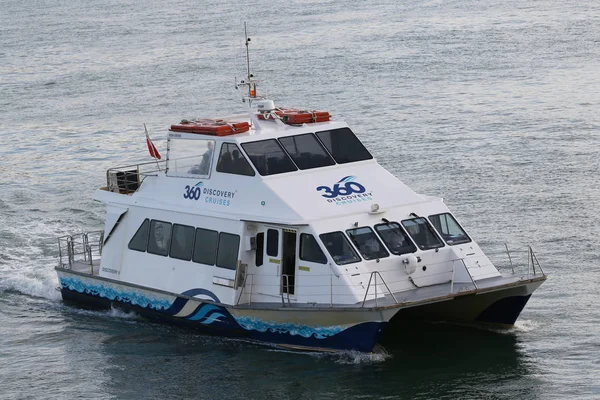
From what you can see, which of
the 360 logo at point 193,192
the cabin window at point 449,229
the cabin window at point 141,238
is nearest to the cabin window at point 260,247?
the 360 logo at point 193,192

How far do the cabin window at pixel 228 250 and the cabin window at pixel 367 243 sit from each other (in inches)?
86.2

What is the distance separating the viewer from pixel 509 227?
90.4 feet

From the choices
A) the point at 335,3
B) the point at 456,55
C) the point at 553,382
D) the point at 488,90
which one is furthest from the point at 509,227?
the point at 335,3

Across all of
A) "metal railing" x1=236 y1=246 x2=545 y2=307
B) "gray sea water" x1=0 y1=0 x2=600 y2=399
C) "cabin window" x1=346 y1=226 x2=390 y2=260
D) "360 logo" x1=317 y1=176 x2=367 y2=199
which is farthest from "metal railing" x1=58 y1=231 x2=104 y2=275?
"cabin window" x1=346 y1=226 x2=390 y2=260

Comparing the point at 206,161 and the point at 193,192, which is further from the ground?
the point at 206,161

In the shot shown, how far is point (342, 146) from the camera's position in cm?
2198

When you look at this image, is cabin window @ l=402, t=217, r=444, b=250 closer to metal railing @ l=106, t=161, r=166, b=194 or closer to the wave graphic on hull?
the wave graphic on hull

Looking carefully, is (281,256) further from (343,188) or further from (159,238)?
(159,238)

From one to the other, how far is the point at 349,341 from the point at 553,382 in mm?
3463

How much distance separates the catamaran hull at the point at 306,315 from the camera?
19359 millimetres

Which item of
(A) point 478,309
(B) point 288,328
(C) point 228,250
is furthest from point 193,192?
(A) point 478,309

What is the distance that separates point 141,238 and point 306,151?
12.7 ft

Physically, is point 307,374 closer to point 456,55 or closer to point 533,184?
point 533,184

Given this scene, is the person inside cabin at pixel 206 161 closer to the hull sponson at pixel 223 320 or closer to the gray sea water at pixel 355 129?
the hull sponson at pixel 223 320
